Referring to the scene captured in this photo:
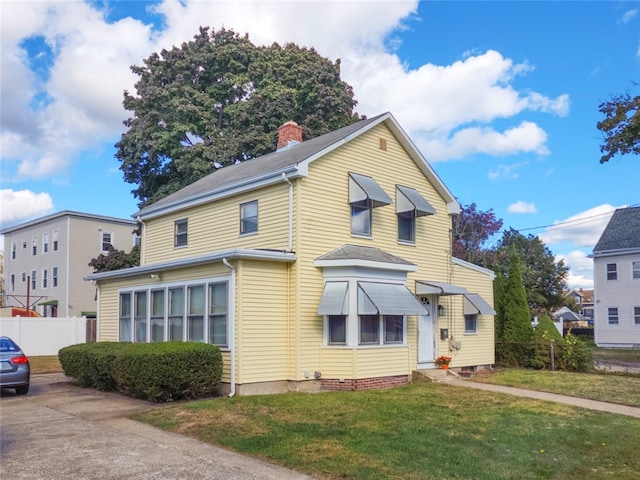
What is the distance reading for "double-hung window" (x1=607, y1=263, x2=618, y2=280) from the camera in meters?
35.7

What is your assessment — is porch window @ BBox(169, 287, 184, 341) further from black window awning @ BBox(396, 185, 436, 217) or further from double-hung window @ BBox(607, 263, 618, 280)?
double-hung window @ BBox(607, 263, 618, 280)

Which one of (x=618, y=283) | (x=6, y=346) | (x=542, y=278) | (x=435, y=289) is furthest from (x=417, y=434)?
(x=542, y=278)

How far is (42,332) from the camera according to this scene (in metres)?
26.5

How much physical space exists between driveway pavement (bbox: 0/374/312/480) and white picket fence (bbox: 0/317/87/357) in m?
15.2

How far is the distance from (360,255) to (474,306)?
6082 millimetres

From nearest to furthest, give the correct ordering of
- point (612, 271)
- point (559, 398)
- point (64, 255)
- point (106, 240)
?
1. point (559, 398)
2. point (612, 271)
3. point (64, 255)
4. point (106, 240)

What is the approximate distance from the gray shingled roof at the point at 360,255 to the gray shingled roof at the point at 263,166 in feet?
8.23

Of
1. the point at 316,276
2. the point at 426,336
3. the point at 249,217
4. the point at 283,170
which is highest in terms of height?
the point at 283,170

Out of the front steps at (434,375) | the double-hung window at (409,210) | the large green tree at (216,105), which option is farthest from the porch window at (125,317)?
the large green tree at (216,105)

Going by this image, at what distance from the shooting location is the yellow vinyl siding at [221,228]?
594 inches

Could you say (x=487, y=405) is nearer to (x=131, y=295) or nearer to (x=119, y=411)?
(x=119, y=411)

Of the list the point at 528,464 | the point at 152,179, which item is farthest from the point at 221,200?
the point at 152,179

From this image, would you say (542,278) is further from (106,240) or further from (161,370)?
(161,370)

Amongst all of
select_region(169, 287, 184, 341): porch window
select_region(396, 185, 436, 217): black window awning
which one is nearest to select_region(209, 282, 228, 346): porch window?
select_region(169, 287, 184, 341): porch window
